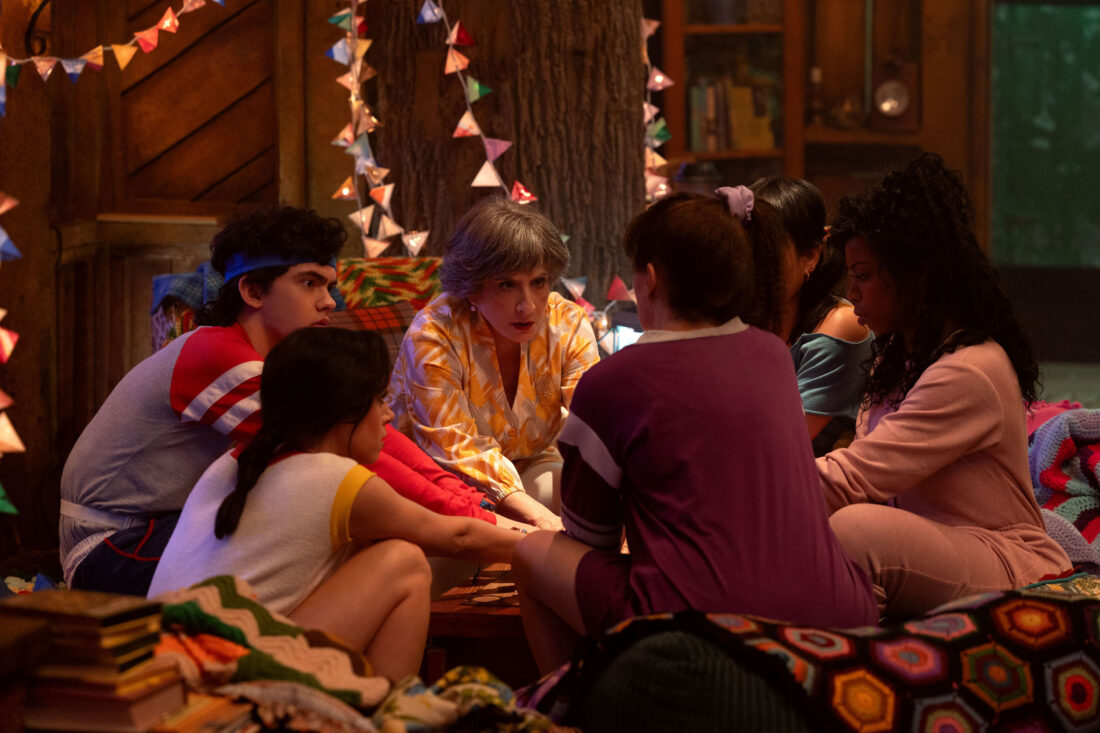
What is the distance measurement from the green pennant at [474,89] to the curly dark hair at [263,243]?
116cm

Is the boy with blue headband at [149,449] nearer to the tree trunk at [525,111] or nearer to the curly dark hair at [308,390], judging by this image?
the curly dark hair at [308,390]

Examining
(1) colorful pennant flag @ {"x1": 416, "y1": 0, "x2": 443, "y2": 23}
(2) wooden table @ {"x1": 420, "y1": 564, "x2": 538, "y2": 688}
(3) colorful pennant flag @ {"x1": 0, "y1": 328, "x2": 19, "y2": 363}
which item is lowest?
(2) wooden table @ {"x1": 420, "y1": 564, "x2": 538, "y2": 688}

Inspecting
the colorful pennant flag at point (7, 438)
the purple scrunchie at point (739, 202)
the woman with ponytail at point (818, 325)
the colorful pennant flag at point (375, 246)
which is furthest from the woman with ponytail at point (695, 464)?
the colorful pennant flag at point (375, 246)

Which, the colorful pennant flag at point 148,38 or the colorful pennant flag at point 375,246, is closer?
→ the colorful pennant flag at point 148,38

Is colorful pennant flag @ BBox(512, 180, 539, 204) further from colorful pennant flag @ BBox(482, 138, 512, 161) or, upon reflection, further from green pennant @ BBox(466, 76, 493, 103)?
green pennant @ BBox(466, 76, 493, 103)

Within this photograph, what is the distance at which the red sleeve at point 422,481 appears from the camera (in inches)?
86.4

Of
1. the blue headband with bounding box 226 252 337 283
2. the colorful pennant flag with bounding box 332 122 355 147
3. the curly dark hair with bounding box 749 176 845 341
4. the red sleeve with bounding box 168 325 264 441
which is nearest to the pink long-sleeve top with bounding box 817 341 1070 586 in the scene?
the curly dark hair with bounding box 749 176 845 341

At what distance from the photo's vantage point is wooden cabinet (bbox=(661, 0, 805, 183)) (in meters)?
5.73

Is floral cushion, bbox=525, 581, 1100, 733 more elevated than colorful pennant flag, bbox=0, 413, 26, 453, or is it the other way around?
colorful pennant flag, bbox=0, 413, 26, 453

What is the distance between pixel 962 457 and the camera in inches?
79.0

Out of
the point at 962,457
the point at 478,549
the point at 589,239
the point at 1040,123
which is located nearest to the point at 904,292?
the point at 962,457

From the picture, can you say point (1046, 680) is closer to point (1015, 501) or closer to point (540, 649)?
point (1015, 501)

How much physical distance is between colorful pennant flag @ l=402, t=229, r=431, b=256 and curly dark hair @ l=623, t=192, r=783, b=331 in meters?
1.81

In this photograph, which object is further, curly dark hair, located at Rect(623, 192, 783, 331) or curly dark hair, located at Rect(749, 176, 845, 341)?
curly dark hair, located at Rect(749, 176, 845, 341)
